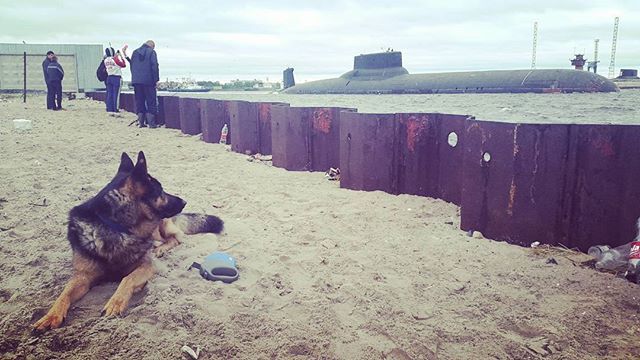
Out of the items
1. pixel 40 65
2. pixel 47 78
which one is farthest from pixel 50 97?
pixel 40 65

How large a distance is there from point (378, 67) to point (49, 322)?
36258 mm

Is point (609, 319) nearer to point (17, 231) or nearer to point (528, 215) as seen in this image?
point (528, 215)

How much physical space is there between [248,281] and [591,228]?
2.68m

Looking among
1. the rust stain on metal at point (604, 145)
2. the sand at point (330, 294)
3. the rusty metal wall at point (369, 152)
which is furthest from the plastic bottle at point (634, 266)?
the rusty metal wall at point (369, 152)

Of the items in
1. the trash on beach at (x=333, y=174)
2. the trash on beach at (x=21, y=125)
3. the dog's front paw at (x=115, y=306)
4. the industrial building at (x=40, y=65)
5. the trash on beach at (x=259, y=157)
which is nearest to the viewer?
the dog's front paw at (x=115, y=306)

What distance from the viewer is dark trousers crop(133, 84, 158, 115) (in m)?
11.5

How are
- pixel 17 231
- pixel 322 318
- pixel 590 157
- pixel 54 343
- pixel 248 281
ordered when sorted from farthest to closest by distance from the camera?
pixel 17 231, pixel 590 157, pixel 248 281, pixel 322 318, pixel 54 343

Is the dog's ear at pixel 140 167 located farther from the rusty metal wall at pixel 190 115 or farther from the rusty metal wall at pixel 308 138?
the rusty metal wall at pixel 190 115

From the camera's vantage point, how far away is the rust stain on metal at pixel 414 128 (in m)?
4.94

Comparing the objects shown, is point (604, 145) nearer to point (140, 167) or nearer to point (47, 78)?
point (140, 167)

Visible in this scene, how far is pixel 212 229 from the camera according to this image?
12.9 ft

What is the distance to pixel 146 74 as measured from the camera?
1127 centimetres

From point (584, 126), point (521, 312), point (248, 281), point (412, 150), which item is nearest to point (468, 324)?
point (521, 312)

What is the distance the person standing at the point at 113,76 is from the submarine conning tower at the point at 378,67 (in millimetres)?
24451
